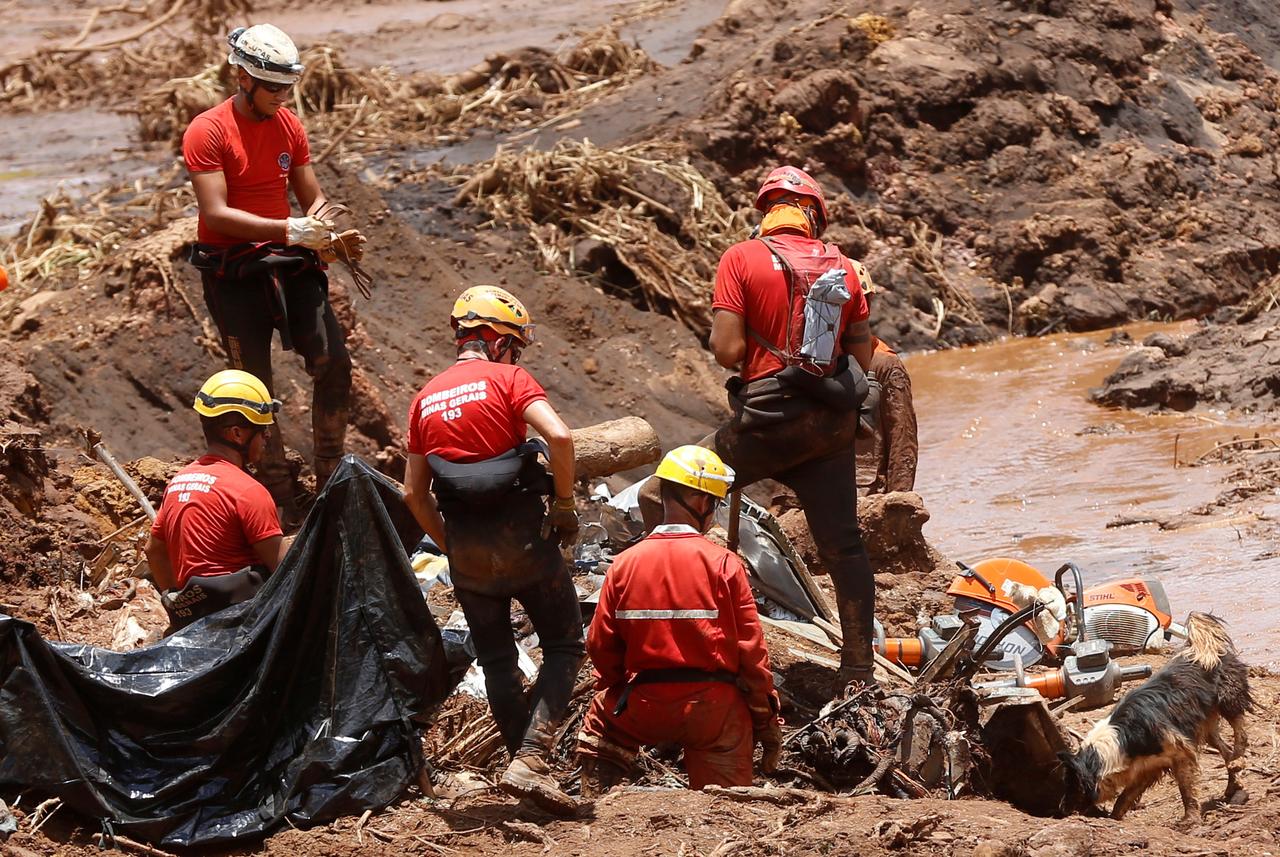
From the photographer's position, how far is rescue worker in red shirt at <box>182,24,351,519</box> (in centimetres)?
700

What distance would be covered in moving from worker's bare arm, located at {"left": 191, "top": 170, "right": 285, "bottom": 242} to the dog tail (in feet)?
13.4

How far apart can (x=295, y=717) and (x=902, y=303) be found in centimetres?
1169

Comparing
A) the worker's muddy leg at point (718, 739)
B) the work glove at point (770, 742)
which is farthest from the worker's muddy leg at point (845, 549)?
the worker's muddy leg at point (718, 739)

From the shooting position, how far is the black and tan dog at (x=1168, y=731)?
19.7 feet

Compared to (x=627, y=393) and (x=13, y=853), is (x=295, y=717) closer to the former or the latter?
(x=13, y=853)

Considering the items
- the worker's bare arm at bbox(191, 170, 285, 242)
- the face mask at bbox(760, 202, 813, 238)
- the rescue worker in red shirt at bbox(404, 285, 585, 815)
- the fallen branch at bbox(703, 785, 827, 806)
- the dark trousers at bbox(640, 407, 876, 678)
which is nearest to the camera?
the fallen branch at bbox(703, 785, 827, 806)

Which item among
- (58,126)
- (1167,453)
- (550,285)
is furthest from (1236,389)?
(58,126)

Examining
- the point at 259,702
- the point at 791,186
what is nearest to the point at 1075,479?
the point at 791,186

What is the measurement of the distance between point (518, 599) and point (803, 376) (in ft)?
4.86

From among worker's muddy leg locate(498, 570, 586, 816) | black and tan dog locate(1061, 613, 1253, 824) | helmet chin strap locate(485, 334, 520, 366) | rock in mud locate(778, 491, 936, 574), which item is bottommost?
rock in mud locate(778, 491, 936, 574)

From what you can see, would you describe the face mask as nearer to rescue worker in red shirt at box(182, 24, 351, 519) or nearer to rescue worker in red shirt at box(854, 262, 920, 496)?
rescue worker in red shirt at box(182, 24, 351, 519)

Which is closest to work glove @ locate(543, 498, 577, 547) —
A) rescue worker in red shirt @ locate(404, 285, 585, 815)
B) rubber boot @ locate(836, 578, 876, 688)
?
rescue worker in red shirt @ locate(404, 285, 585, 815)

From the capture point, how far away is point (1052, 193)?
59.6 ft

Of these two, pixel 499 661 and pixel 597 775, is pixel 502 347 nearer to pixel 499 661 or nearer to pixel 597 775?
pixel 499 661
